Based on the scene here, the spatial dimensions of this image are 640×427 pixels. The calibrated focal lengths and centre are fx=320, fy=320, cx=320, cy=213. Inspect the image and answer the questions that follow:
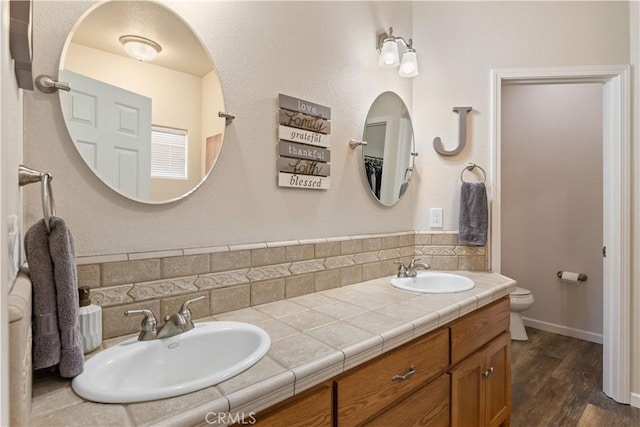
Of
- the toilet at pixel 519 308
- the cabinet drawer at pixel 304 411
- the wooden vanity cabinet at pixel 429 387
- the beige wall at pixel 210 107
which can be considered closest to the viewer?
the cabinet drawer at pixel 304 411

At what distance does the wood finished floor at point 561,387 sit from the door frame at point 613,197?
0.47ft

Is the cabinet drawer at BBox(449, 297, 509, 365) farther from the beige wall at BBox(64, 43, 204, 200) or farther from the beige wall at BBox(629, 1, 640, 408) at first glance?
the beige wall at BBox(64, 43, 204, 200)

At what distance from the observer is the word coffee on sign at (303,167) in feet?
4.62

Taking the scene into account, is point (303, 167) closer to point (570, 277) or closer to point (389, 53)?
point (389, 53)

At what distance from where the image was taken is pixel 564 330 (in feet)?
9.52

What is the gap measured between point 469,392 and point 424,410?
0.35 meters

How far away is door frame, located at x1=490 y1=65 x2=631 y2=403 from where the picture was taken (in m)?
1.90

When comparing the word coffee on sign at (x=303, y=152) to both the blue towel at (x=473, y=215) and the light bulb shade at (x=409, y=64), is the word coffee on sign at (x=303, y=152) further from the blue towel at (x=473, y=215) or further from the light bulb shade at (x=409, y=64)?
the blue towel at (x=473, y=215)

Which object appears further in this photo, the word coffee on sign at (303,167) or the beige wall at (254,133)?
the word coffee on sign at (303,167)

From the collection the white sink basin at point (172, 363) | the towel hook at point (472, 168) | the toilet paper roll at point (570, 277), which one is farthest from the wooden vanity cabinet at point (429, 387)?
the toilet paper roll at point (570, 277)

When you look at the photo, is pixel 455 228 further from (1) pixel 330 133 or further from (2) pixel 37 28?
(2) pixel 37 28

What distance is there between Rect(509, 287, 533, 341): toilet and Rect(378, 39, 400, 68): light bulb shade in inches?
86.0

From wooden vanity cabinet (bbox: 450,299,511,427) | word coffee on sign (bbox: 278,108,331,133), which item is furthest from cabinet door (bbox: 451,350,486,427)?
word coffee on sign (bbox: 278,108,331,133)

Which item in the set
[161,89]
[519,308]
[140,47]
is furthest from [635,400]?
[140,47]
